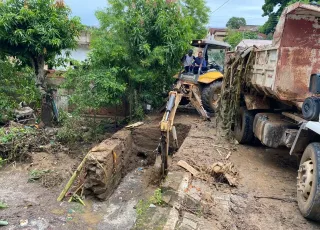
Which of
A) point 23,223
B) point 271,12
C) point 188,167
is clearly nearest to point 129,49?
point 188,167

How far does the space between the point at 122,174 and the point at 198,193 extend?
11.7ft

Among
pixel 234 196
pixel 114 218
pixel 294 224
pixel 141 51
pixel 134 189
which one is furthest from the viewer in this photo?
pixel 141 51

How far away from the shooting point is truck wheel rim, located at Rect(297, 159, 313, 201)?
4.24m

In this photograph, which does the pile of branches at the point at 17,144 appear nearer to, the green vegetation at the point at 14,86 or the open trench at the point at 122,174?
the green vegetation at the point at 14,86

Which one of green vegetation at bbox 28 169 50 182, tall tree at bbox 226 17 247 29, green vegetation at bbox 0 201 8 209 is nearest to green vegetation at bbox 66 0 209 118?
green vegetation at bbox 28 169 50 182

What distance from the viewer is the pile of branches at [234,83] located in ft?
→ 24.1

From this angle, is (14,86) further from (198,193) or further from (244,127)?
(198,193)

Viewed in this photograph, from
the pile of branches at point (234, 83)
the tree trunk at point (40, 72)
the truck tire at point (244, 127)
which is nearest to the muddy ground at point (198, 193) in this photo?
the truck tire at point (244, 127)

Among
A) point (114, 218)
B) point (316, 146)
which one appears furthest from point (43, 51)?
point (316, 146)

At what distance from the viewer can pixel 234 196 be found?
197 inches

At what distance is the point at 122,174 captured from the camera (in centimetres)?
814

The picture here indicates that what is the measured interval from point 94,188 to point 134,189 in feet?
4.15

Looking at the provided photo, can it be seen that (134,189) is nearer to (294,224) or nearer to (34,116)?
(294,224)

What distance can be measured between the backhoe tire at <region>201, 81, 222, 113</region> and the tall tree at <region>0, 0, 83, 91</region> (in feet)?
15.3
